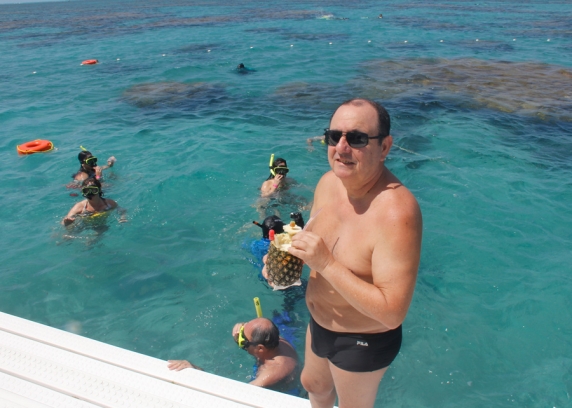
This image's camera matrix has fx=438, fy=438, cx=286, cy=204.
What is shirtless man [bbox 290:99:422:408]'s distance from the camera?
197 cm

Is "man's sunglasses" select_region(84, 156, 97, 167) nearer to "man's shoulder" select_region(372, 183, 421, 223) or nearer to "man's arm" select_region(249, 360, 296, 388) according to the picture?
"man's arm" select_region(249, 360, 296, 388)

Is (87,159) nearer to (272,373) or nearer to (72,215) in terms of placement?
(72,215)

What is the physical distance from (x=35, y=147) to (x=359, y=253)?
34.1ft

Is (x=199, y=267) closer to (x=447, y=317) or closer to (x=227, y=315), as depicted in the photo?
(x=227, y=315)

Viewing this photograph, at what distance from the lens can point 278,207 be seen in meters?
7.59

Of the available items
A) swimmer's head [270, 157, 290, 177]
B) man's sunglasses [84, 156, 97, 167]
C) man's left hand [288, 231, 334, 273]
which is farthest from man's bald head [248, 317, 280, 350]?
man's sunglasses [84, 156, 97, 167]

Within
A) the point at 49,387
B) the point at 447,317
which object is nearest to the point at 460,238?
the point at 447,317

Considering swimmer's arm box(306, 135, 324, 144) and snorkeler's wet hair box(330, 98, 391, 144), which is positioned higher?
snorkeler's wet hair box(330, 98, 391, 144)

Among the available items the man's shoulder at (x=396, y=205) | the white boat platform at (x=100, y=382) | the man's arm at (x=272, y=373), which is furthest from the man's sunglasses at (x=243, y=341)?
the man's shoulder at (x=396, y=205)

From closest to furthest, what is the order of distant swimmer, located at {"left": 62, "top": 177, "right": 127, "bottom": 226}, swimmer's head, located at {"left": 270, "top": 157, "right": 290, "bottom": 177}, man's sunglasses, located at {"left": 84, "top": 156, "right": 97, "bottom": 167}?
distant swimmer, located at {"left": 62, "top": 177, "right": 127, "bottom": 226}
swimmer's head, located at {"left": 270, "top": 157, "right": 290, "bottom": 177}
man's sunglasses, located at {"left": 84, "top": 156, "right": 97, "bottom": 167}

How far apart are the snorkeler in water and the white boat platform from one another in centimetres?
434

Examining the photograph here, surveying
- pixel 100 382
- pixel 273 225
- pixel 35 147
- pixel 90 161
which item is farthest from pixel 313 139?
pixel 100 382

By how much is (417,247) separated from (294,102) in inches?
499

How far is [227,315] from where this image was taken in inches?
213
